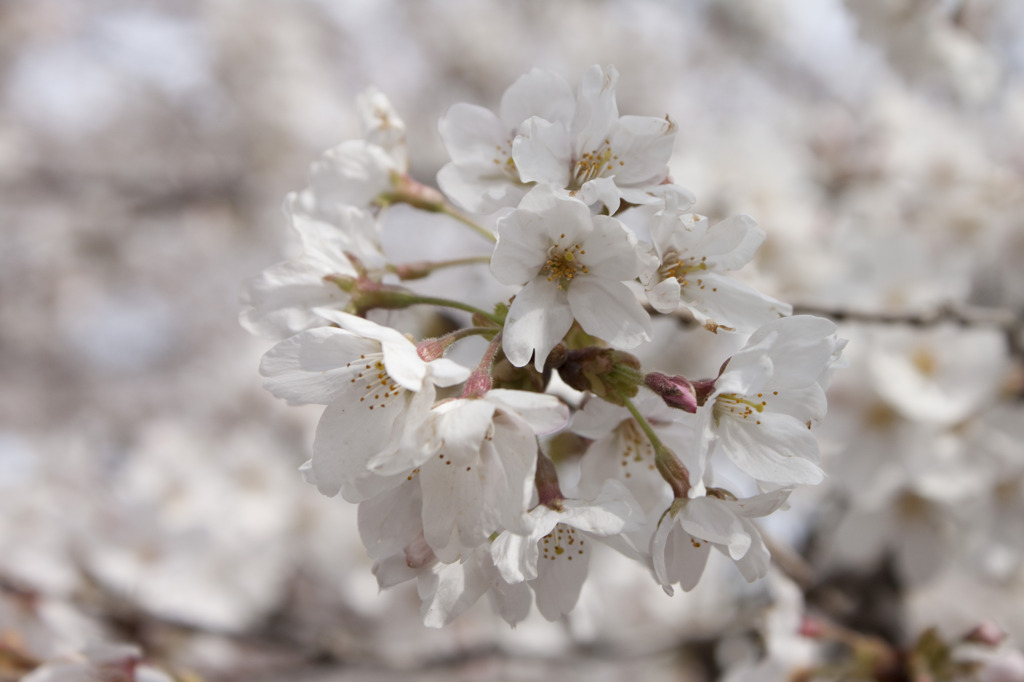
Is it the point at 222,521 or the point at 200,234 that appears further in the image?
the point at 200,234

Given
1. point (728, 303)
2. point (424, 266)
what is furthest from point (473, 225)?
point (728, 303)

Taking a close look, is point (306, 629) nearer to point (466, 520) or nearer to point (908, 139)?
point (466, 520)

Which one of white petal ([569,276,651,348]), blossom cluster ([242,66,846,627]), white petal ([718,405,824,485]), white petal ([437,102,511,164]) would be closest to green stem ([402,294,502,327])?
blossom cluster ([242,66,846,627])

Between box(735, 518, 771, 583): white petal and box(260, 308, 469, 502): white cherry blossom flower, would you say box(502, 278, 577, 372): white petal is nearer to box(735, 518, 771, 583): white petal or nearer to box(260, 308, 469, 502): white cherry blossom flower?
box(260, 308, 469, 502): white cherry blossom flower

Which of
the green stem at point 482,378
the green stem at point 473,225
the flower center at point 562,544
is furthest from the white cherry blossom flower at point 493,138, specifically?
the flower center at point 562,544

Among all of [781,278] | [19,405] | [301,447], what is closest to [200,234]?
[19,405]

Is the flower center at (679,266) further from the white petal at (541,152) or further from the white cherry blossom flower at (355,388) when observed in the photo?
the white cherry blossom flower at (355,388)

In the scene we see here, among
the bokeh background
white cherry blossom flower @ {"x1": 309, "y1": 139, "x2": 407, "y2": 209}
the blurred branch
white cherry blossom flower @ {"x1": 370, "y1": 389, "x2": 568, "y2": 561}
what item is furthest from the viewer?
the bokeh background
